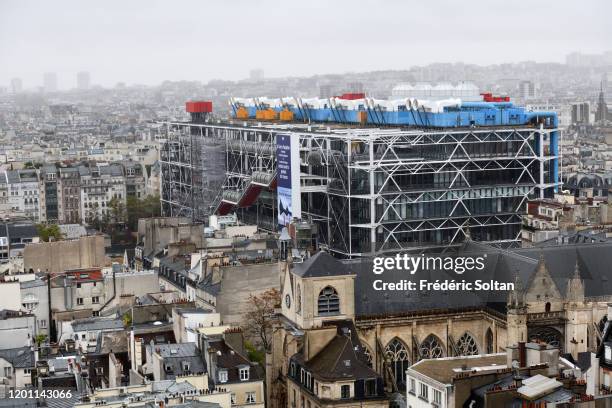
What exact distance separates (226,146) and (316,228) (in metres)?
34.7

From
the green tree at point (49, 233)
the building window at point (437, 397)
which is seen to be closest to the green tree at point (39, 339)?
the building window at point (437, 397)

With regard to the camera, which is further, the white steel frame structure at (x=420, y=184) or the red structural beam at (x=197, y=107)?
the red structural beam at (x=197, y=107)

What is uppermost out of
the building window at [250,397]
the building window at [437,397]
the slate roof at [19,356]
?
the building window at [437,397]

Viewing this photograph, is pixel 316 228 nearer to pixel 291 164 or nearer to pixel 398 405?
pixel 291 164

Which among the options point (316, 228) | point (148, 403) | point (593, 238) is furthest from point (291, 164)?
point (148, 403)

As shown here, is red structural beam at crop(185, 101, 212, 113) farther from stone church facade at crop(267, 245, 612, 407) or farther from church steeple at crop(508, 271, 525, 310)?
church steeple at crop(508, 271, 525, 310)

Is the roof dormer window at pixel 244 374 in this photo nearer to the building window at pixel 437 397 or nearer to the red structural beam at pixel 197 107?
the building window at pixel 437 397

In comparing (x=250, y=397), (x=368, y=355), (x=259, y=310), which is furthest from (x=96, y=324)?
(x=250, y=397)

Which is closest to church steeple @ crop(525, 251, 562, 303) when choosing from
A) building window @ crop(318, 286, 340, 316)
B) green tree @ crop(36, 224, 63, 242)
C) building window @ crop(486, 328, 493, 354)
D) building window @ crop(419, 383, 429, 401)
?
building window @ crop(486, 328, 493, 354)

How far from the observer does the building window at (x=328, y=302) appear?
74312mm

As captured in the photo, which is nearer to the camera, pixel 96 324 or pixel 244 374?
pixel 244 374

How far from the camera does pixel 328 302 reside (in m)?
74.5

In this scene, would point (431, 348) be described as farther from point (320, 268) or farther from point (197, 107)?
point (197, 107)

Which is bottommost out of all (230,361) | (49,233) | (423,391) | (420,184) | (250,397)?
(49,233)
